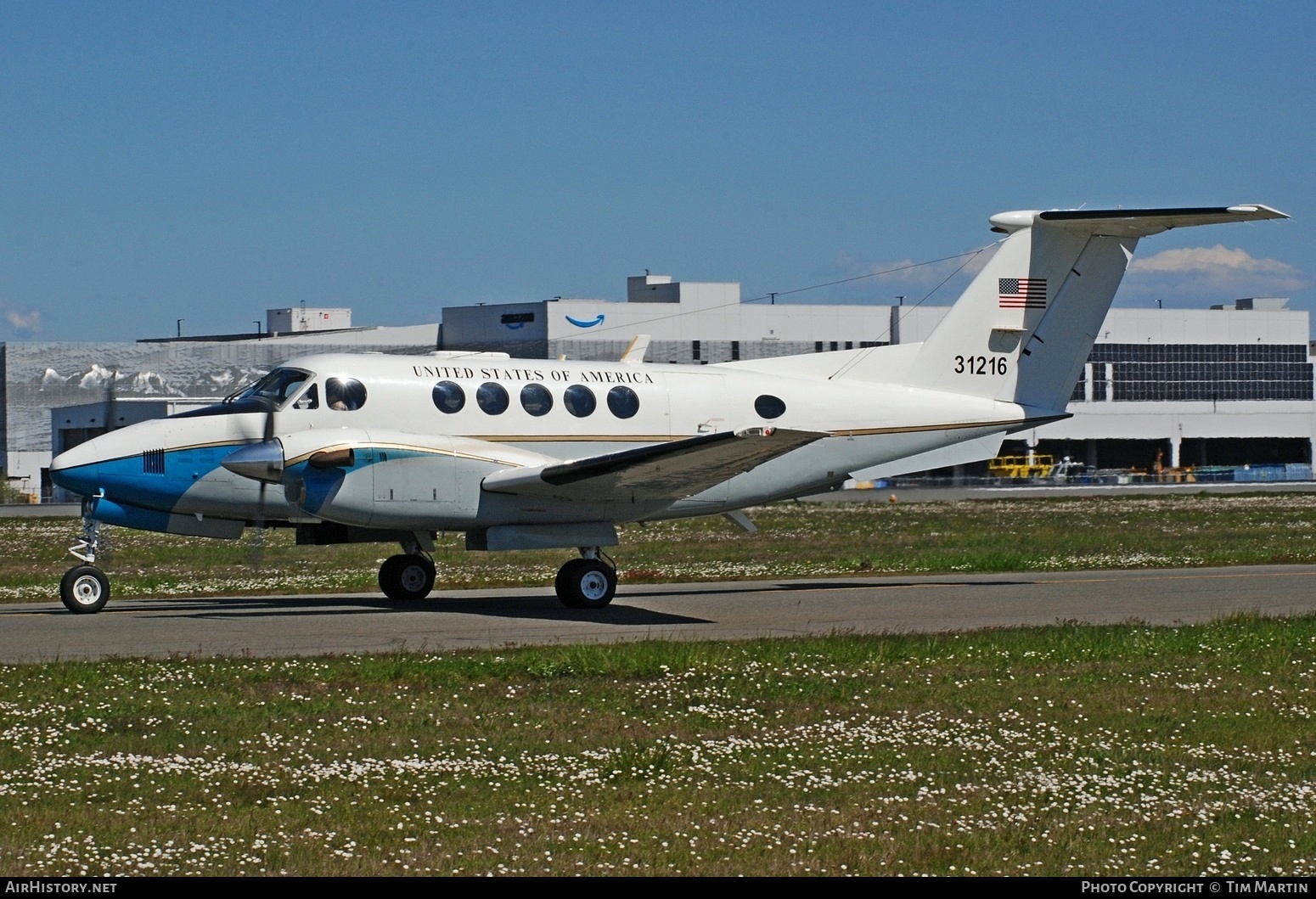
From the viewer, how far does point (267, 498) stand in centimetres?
2048

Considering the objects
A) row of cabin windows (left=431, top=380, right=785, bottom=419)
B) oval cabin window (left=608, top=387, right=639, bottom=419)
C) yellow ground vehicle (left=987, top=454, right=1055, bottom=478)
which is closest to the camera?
row of cabin windows (left=431, top=380, right=785, bottom=419)

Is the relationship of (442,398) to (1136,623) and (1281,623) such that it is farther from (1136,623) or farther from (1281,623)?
(1281,623)

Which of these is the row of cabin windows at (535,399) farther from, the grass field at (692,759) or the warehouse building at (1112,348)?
the warehouse building at (1112,348)

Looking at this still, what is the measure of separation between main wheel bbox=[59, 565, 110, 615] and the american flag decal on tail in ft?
49.5

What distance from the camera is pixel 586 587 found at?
833 inches

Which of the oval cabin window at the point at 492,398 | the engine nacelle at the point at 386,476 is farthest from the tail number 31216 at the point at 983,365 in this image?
the engine nacelle at the point at 386,476

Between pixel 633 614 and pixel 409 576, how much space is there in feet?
13.1

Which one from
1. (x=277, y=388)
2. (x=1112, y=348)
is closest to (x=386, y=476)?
(x=277, y=388)

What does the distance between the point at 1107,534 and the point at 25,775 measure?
35720 millimetres

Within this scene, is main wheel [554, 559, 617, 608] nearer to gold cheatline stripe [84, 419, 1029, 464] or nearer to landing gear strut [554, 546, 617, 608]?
landing gear strut [554, 546, 617, 608]

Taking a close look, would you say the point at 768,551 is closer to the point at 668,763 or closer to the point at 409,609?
the point at 409,609

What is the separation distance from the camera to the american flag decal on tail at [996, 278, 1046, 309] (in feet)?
82.4

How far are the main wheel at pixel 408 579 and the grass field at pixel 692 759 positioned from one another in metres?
7.30

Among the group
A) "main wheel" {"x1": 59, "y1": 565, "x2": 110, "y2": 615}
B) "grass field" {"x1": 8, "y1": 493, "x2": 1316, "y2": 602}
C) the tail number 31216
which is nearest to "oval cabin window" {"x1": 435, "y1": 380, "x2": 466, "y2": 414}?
"grass field" {"x1": 8, "y1": 493, "x2": 1316, "y2": 602}
